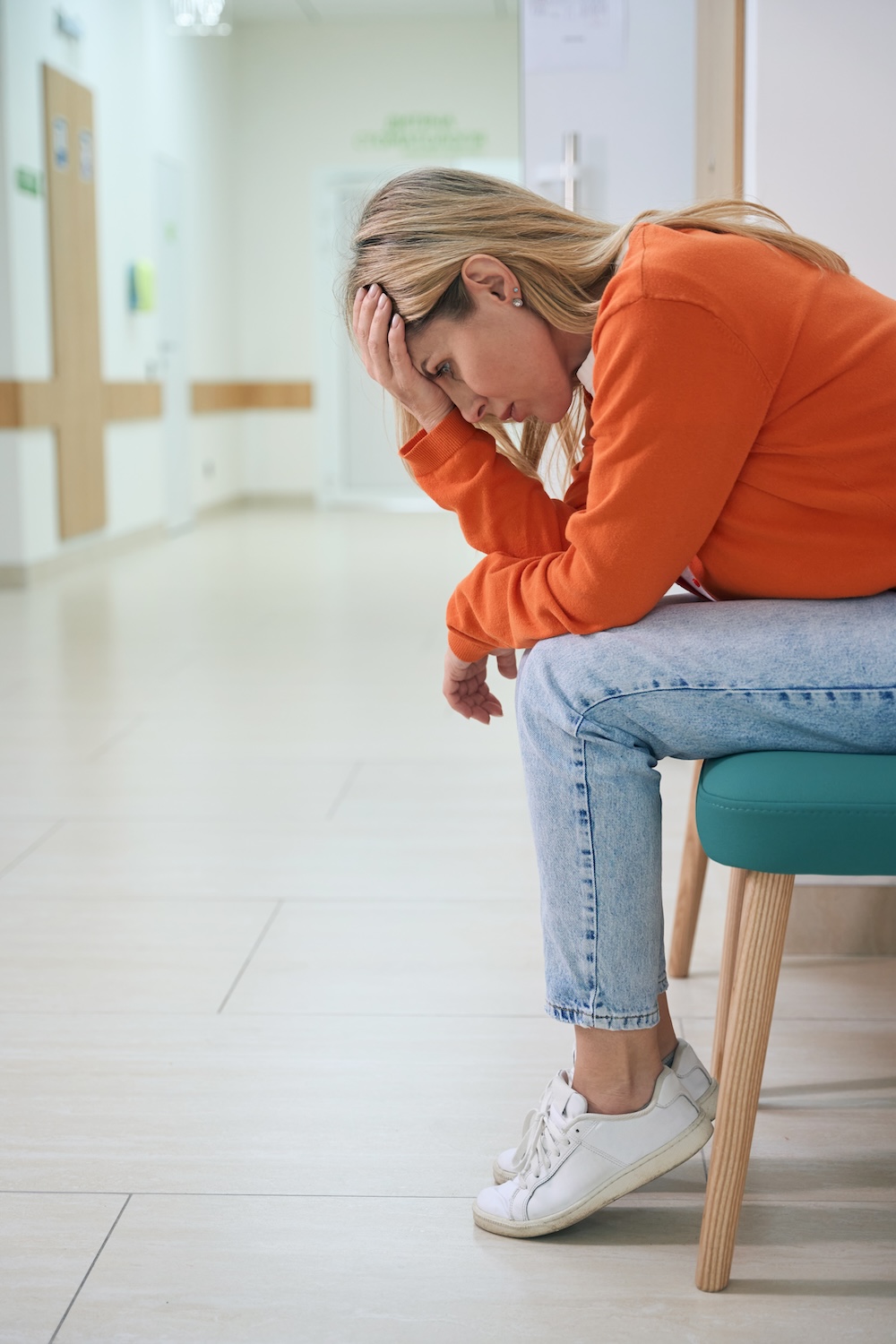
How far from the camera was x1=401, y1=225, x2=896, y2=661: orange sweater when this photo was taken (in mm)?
1016

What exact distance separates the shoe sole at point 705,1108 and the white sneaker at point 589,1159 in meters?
0.03

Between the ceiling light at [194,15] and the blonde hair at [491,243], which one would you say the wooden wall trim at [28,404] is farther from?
the blonde hair at [491,243]

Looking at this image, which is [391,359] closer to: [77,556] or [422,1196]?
Result: [422,1196]

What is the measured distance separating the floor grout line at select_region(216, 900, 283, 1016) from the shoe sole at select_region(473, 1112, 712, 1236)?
557 millimetres

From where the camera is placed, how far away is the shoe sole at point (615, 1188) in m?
1.13

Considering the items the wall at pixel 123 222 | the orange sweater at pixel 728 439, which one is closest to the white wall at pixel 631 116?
the orange sweater at pixel 728 439

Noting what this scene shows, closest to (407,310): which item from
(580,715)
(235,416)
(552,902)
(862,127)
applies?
(580,715)

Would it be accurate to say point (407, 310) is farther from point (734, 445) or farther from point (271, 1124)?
point (271, 1124)

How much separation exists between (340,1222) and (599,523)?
0.63 m

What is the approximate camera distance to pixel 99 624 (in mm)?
4422

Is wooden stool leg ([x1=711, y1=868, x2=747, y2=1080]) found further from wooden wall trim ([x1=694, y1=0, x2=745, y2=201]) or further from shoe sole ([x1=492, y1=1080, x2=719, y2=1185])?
wooden wall trim ([x1=694, y1=0, x2=745, y2=201])

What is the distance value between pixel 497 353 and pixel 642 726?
0.36m

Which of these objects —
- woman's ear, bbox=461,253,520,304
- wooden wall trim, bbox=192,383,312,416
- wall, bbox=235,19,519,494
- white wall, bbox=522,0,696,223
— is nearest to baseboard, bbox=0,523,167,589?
wooden wall trim, bbox=192,383,312,416

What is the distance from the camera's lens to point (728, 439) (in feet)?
3.38
